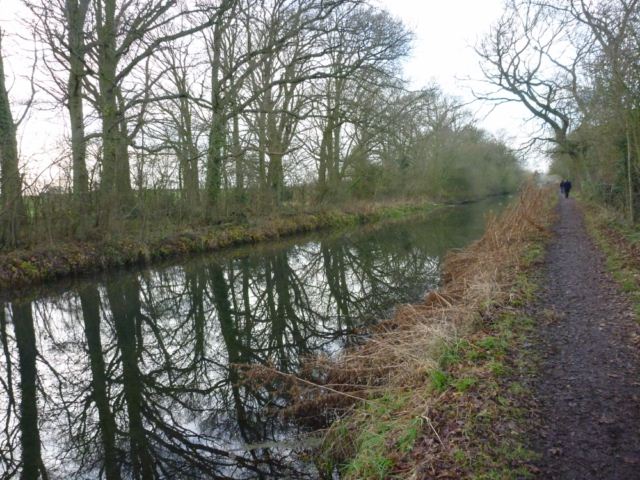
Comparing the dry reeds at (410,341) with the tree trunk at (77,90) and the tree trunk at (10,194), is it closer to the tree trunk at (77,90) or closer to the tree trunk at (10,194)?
the tree trunk at (10,194)

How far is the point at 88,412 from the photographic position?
5.15 m

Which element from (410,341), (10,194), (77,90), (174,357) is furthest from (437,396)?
(77,90)

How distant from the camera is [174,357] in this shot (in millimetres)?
6863

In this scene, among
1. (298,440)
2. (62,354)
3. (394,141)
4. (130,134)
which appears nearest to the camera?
(298,440)

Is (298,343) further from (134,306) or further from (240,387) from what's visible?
(134,306)

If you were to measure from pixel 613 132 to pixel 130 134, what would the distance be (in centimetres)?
1525

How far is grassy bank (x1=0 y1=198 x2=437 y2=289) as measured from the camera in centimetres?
1141

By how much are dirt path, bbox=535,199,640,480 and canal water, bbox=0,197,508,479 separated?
6.51 ft

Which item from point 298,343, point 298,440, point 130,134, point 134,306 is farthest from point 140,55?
point 298,440

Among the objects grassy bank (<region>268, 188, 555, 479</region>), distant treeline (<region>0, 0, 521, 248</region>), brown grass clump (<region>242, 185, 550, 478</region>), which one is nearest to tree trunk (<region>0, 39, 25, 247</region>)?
distant treeline (<region>0, 0, 521, 248</region>)

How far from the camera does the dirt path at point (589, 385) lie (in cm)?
311

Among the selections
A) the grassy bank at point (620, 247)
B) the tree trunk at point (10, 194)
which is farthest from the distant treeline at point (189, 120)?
the grassy bank at point (620, 247)

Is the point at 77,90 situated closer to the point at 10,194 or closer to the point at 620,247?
the point at 10,194

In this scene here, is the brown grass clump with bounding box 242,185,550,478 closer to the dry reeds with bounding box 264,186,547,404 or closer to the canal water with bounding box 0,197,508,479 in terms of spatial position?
the dry reeds with bounding box 264,186,547,404
